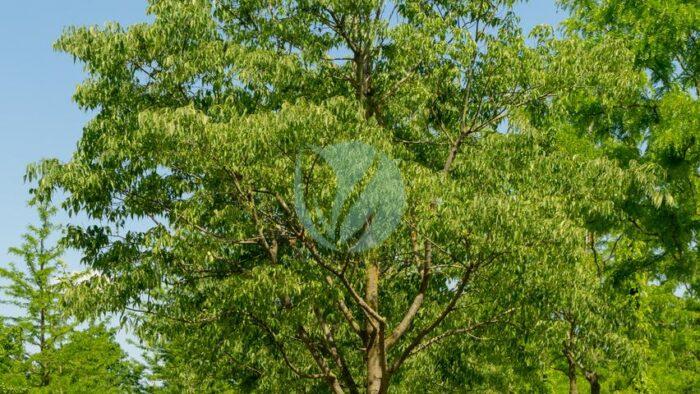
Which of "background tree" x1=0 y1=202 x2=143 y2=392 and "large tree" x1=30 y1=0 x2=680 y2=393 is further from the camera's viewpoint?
"background tree" x1=0 y1=202 x2=143 y2=392

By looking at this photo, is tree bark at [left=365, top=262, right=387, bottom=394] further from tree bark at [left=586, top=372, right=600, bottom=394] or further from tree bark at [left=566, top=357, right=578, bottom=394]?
tree bark at [left=586, top=372, right=600, bottom=394]

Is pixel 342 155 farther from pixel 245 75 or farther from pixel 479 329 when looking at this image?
pixel 479 329

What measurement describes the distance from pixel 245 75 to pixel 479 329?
716cm

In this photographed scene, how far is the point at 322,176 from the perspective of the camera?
39.7 feet

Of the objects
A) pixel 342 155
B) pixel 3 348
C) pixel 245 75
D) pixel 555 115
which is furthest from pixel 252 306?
pixel 3 348

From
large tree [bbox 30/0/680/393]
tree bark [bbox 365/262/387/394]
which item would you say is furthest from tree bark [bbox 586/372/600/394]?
tree bark [bbox 365/262/387/394]

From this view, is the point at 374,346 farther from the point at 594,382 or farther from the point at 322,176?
the point at 594,382

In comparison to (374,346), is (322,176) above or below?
above

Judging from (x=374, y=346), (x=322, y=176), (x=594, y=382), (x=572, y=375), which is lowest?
(x=594, y=382)

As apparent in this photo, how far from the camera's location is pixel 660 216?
16547 millimetres

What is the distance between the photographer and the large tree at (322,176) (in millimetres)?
12328

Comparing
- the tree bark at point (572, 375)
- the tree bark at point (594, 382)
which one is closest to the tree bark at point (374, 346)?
the tree bark at point (572, 375)

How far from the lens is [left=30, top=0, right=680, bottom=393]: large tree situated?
12.3 m

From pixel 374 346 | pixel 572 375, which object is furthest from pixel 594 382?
pixel 374 346
